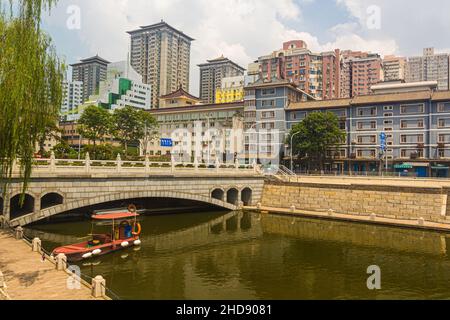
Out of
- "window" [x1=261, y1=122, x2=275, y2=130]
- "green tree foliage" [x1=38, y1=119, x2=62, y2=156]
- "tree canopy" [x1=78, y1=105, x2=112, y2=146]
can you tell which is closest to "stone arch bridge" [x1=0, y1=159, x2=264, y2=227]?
"green tree foliage" [x1=38, y1=119, x2=62, y2=156]

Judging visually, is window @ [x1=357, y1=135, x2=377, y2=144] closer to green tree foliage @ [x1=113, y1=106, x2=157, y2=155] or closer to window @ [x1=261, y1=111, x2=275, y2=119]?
window @ [x1=261, y1=111, x2=275, y2=119]

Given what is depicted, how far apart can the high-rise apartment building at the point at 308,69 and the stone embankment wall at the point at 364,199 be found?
80.8 metres

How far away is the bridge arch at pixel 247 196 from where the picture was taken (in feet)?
166

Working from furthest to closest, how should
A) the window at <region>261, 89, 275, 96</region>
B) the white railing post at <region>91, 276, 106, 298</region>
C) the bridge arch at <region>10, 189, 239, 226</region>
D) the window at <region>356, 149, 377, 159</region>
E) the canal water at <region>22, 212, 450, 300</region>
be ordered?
the window at <region>261, 89, 275, 96</region>
the window at <region>356, 149, 377, 159</region>
the bridge arch at <region>10, 189, 239, 226</region>
the canal water at <region>22, 212, 450, 300</region>
the white railing post at <region>91, 276, 106, 298</region>

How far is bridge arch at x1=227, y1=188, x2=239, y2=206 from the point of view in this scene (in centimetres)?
4956

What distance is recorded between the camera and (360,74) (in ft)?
529

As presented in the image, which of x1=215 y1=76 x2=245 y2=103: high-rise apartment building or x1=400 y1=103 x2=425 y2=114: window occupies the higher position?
x1=215 y1=76 x2=245 y2=103: high-rise apartment building

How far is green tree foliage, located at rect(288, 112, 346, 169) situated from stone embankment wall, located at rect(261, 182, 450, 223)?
20.5 meters

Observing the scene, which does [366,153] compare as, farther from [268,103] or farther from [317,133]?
[268,103]

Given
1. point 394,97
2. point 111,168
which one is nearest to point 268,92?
point 394,97

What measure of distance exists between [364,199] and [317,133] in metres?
25.9
